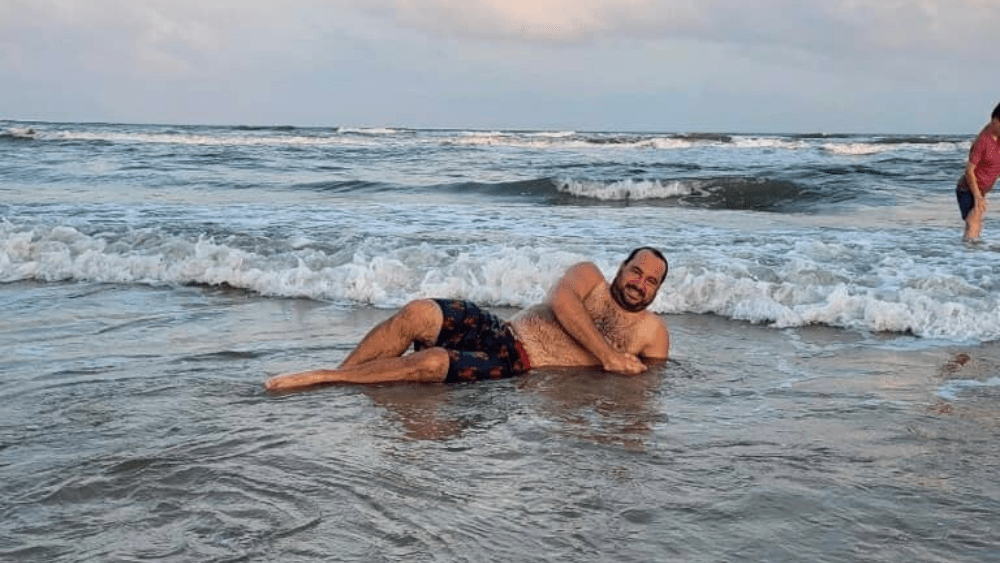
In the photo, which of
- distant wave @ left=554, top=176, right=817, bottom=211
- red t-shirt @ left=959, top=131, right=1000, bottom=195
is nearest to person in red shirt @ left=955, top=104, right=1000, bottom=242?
red t-shirt @ left=959, top=131, right=1000, bottom=195

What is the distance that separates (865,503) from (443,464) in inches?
59.2

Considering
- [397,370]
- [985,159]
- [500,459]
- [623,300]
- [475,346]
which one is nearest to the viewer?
[500,459]

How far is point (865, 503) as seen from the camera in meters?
3.28

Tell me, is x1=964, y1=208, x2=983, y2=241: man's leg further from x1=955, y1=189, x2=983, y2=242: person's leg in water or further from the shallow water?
the shallow water

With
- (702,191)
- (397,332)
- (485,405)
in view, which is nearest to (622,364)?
(485,405)

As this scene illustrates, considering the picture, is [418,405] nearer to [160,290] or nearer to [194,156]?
[160,290]

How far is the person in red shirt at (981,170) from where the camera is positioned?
9.98 metres

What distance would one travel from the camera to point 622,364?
5359 mm

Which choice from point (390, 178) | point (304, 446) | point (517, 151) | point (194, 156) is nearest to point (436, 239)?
point (304, 446)

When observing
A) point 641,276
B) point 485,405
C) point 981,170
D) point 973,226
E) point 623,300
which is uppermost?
point 981,170

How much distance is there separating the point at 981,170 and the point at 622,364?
22.1 ft

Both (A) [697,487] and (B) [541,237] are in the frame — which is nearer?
(A) [697,487]

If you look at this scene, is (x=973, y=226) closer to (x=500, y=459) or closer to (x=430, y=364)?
(x=430, y=364)

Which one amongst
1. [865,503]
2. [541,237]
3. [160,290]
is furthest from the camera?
[541,237]
